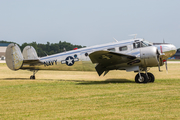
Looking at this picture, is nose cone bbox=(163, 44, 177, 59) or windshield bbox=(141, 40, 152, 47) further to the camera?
windshield bbox=(141, 40, 152, 47)

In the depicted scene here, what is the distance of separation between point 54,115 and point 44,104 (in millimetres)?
1698

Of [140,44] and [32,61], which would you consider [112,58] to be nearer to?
[140,44]

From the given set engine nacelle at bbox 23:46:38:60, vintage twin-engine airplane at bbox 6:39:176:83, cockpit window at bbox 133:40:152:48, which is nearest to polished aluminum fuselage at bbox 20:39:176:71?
vintage twin-engine airplane at bbox 6:39:176:83

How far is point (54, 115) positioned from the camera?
6312mm

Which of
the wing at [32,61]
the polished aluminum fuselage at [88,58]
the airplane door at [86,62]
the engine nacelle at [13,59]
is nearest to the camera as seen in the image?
the polished aluminum fuselage at [88,58]

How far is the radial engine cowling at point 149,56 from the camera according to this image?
13383 mm

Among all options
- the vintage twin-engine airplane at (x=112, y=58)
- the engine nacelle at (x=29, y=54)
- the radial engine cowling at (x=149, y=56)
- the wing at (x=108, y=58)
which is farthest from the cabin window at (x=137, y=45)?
the engine nacelle at (x=29, y=54)

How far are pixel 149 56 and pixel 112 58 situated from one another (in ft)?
7.67

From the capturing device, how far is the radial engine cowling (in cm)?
1338

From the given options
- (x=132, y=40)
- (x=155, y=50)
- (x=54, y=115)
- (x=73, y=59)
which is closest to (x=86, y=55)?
(x=73, y=59)

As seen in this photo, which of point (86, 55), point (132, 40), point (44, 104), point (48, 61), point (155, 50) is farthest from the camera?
point (48, 61)

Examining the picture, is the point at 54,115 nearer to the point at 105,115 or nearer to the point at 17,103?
the point at 105,115

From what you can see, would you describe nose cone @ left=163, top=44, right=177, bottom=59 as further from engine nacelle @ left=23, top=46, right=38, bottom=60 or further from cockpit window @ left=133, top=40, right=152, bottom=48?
engine nacelle @ left=23, top=46, right=38, bottom=60

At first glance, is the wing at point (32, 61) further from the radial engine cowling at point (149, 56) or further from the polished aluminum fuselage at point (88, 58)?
the radial engine cowling at point (149, 56)
